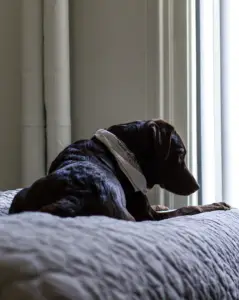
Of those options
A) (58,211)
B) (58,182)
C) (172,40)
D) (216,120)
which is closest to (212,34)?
(172,40)

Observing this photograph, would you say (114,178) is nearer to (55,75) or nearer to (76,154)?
(76,154)

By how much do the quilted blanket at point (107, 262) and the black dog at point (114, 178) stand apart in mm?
325

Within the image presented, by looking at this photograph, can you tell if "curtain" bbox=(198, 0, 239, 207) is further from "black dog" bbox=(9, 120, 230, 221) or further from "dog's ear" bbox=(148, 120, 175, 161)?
"dog's ear" bbox=(148, 120, 175, 161)

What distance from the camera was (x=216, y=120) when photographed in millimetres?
1985

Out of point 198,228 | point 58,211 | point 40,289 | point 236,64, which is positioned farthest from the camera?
point 236,64

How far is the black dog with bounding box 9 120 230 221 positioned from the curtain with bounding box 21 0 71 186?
57 centimetres

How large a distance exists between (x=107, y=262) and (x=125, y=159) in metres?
0.95

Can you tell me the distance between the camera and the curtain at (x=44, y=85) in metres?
2.11

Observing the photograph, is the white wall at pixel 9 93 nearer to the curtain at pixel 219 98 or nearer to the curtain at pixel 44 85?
the curtain at pixel 44 85

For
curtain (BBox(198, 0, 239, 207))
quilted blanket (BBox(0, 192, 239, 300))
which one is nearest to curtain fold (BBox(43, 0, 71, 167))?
curtain (BBox(198, 0, 239, 207))

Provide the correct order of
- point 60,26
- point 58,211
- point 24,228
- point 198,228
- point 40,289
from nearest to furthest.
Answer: point 40,289
point 24,228
point 198,228
point 58,211
point 60,26

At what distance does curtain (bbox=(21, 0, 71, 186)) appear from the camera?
211 cm

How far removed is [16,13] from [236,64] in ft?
3.08

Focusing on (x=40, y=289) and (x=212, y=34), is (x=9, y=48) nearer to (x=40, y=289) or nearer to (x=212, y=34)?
(x=212, y=34)
